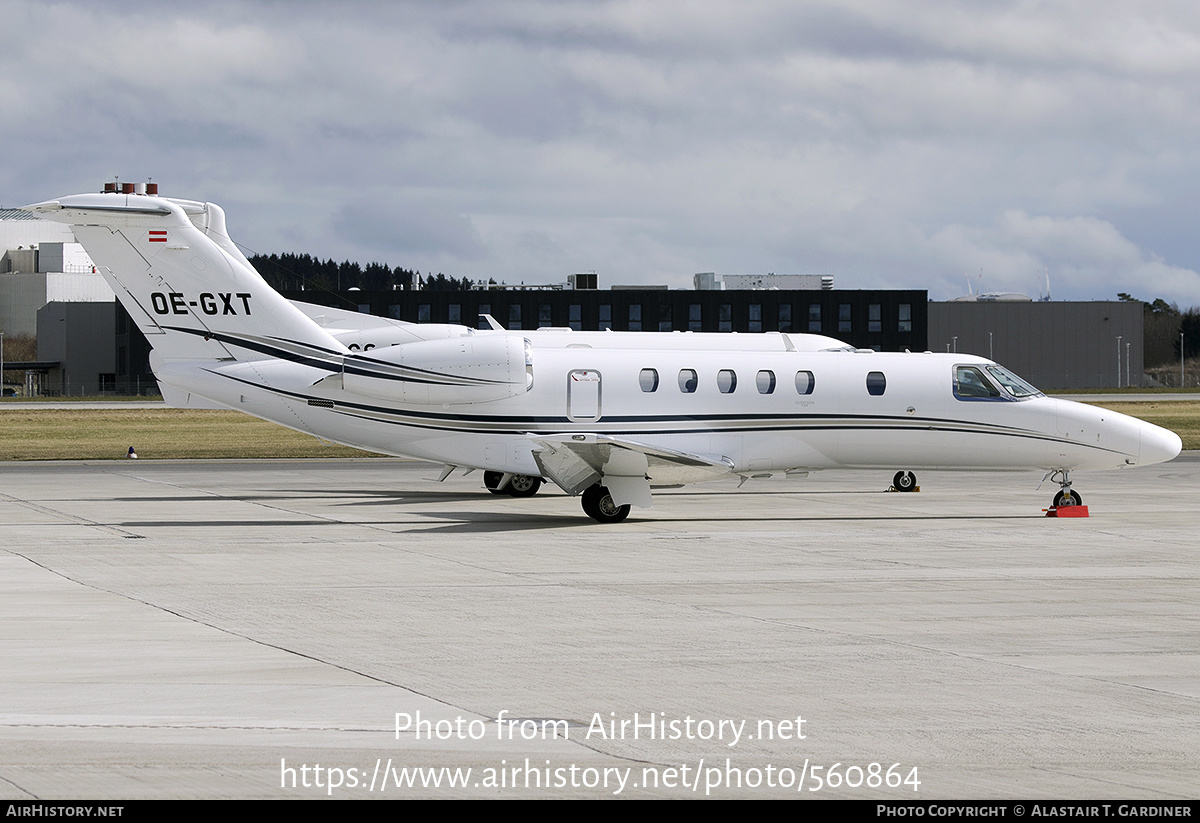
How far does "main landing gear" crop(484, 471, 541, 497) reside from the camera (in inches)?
1085

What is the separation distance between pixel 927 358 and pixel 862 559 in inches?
317

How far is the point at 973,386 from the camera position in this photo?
23.7 metres

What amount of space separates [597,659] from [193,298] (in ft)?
53.6

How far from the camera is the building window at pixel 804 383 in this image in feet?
76.4

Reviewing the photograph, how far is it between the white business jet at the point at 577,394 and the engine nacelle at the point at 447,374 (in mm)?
26

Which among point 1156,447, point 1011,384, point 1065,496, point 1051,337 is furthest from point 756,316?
point 1065,496

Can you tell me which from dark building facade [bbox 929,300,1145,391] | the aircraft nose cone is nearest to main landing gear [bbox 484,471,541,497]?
the aircraft nose cone

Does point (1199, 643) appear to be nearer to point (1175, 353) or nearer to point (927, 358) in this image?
point (927, 358)

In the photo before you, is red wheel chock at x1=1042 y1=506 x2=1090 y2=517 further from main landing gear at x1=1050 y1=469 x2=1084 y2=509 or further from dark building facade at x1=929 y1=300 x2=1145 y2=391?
dark building facade at x1=929 y1=300 x2=1145 y2=391

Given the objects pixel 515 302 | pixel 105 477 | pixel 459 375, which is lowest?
pixel 105 477

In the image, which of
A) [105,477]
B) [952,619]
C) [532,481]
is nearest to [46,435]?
[105,477]

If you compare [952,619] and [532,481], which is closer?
[952,619]

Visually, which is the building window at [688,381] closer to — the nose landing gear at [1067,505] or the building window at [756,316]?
the nose landing gear at [1067,505]

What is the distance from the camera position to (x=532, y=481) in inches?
1088
